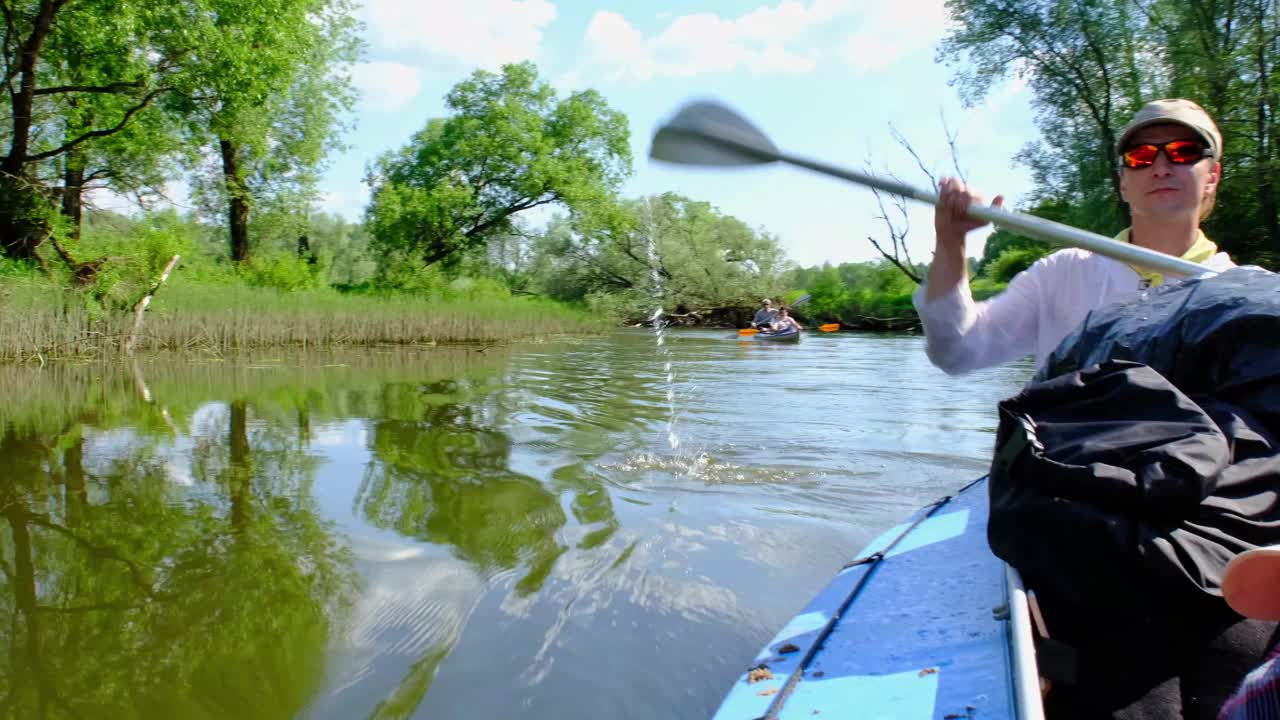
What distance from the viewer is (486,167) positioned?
2653cm

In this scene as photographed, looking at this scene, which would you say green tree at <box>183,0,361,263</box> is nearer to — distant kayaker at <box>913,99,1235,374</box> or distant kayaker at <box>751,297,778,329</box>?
distant kayaker at <box>751,297,778,329</box>

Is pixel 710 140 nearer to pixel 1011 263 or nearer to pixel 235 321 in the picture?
pixel 235 321

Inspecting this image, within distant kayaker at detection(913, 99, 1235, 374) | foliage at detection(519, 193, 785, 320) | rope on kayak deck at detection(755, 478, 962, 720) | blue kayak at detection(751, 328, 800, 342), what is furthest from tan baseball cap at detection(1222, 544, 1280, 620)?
foliage at detection(519, 193, 785, 320)

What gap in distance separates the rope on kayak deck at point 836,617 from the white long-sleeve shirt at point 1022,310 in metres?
0.60

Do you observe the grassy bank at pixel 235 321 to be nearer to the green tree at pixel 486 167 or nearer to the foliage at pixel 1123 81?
the green tree at pixel 486 167

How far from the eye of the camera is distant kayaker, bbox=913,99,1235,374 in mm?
1954

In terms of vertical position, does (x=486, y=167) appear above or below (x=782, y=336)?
above

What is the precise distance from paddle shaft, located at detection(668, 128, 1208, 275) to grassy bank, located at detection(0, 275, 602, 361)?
1283 centimetres

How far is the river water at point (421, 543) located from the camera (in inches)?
99.3

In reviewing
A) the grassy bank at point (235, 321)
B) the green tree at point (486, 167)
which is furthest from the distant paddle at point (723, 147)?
the green tree at point (486, 167)

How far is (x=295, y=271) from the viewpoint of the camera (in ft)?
67.3

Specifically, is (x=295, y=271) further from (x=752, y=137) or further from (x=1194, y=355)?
(x=1194, y=355)

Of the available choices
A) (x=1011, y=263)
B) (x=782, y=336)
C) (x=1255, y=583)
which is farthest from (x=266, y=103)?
(x=1011, y=263)

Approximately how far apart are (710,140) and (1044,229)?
0.99 m
